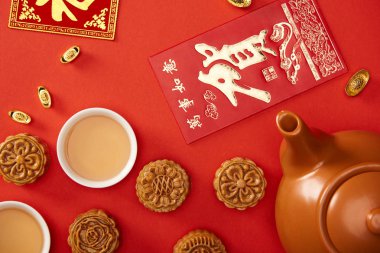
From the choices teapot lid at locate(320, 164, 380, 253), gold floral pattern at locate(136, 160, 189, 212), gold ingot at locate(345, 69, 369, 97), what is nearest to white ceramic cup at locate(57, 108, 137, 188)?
gold floral pattern at locate(136, 160, 189, 212)

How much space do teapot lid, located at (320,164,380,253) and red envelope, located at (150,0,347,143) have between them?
389mm

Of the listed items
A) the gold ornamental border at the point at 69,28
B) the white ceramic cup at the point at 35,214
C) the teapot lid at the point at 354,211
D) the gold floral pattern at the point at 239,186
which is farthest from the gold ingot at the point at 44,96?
the teapot lid at the point at 354,211

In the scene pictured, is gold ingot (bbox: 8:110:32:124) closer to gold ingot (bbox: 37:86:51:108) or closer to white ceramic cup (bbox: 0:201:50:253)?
gold ingot (bbox: 37:86:51:108)

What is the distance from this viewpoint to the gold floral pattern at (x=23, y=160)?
111cm

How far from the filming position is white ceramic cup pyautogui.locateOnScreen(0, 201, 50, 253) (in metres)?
1.10

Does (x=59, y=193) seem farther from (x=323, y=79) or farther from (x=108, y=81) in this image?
(x=323, y=79)

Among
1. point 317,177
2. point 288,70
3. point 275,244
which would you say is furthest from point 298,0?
point 275,244

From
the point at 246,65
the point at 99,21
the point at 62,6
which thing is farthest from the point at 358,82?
the point at 62,6

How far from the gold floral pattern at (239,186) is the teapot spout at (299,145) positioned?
176mm

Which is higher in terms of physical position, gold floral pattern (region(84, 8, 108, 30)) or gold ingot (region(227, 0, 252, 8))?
gold floral pattern (region(84, 8, 108, 30))

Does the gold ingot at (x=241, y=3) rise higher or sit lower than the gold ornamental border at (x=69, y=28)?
lower

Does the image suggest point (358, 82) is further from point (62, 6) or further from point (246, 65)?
point (62, 6)

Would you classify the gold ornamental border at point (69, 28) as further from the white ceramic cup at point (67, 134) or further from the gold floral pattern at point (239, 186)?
the gold floral pattern at point (239, 186)

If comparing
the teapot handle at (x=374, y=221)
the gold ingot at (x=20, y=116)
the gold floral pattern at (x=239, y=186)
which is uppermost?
the gold ingot at (x=20, y=116)
